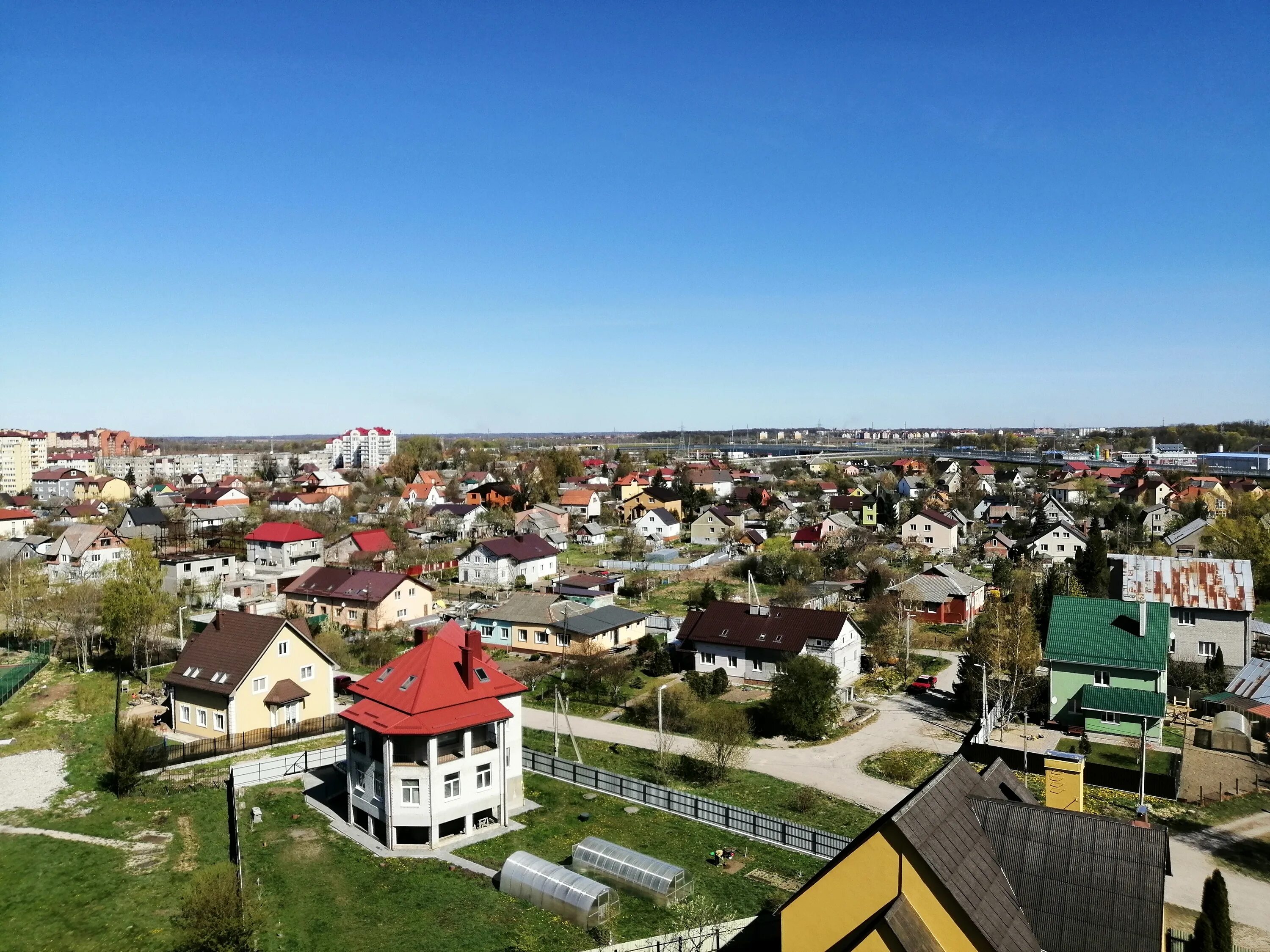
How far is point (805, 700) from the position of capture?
27625mm

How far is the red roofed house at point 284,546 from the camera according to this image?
6053 centimetres

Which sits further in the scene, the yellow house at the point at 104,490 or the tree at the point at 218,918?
the yellow house at the point at 104,490

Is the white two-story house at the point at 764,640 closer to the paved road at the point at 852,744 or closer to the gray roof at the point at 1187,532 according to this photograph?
the paved road at the point at 852,744

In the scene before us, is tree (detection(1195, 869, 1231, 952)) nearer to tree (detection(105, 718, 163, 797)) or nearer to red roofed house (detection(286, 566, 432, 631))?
tree (detection(105, 718, 163, 797))

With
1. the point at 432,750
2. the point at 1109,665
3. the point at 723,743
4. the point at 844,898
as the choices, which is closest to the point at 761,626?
the point at 723,743

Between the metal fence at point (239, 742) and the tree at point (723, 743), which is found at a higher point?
the tree at point (723, 743)

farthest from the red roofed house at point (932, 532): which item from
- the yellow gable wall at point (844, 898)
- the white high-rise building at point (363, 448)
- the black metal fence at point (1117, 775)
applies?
the white high-rise building at point (363, 448)

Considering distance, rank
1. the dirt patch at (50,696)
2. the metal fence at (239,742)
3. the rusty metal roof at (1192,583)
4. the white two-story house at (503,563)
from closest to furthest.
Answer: the metal fence at (239,742) → the dirt patch at (50,696) → the rusty metal roof at (1192,583) → the white two-story house at (503,563)

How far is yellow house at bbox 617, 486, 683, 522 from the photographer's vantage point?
273ft

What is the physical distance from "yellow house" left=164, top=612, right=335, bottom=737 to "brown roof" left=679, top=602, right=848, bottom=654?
1479cm

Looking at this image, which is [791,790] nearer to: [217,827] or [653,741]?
[653,741]

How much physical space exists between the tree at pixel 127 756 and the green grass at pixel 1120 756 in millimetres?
25560

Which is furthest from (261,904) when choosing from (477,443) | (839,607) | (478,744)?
(477,443)

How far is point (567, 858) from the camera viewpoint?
19.0 metres
